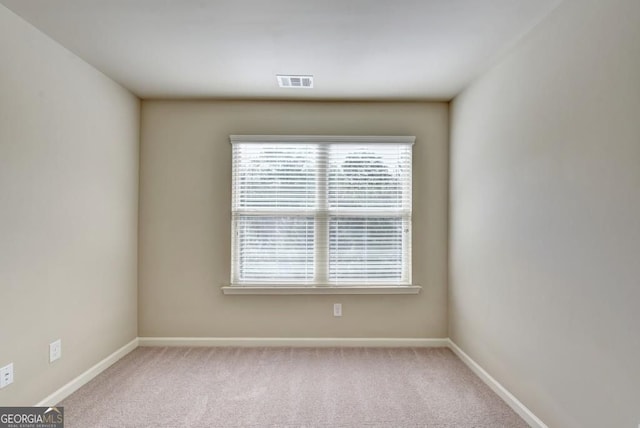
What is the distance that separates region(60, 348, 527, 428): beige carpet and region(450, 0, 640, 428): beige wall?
1.42 feet

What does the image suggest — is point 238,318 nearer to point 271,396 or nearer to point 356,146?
point 271,396

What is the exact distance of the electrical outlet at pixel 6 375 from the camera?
2.06 metres

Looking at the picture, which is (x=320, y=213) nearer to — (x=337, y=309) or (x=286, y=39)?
(x=337, y=309)

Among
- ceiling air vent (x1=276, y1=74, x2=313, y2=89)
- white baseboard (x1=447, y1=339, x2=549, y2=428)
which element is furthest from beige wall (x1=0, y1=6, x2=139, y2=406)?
white baseboard (x1=447, y1=339, x2=549, y2=428)

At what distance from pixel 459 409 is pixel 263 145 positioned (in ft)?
9.18

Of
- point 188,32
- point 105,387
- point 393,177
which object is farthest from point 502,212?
point 105,387

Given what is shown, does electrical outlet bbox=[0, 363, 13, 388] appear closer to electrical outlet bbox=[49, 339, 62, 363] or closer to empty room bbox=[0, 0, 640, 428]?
empty room bbox=[0, 0, 640, 428]

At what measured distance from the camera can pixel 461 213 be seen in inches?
131

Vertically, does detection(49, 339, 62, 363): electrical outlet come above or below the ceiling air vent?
below

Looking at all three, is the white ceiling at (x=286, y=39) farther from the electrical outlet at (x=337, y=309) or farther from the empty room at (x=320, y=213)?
the electrical outlet at (x=337, y=309)

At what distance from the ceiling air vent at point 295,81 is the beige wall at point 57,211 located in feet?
4.95

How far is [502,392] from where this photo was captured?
2.57 meters

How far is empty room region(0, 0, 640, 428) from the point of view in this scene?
6.22 feet

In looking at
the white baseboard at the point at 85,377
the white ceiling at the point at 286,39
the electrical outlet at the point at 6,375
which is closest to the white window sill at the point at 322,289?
the white baseboard at the point at 85,377
